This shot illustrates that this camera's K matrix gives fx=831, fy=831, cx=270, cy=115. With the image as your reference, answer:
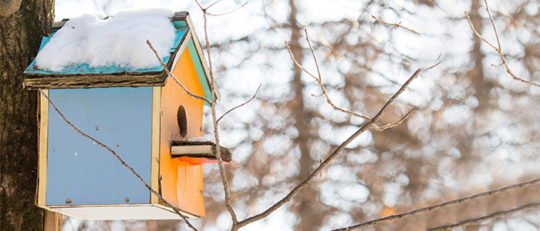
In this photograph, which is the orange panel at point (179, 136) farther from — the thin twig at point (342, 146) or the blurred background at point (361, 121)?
the blurred background at point (361, 121)

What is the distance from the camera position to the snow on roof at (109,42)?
2.95 meters

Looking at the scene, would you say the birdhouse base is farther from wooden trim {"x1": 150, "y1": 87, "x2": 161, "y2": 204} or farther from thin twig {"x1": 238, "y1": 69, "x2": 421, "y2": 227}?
thin twig {"x1": 238, "y1": 69, "x2": 421, "y2": 227}

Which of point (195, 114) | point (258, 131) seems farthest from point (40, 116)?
point (258, 131)

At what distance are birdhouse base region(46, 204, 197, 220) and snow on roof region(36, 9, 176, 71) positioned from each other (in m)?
0.49

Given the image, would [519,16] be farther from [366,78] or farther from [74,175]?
[74,175]

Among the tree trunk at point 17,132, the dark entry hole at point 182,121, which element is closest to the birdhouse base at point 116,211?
the tree trunk at point 17,132

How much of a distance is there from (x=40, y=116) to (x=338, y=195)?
266 inches

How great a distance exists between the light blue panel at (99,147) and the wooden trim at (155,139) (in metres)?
0.01

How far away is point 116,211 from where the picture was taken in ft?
10.2

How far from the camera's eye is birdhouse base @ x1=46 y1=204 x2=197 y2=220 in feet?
9.62

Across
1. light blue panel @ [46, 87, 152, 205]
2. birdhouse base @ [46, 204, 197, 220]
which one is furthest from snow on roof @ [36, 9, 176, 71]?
birdhouse base @ [46, 204, 197, 220]

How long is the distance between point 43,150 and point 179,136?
1.81 feet

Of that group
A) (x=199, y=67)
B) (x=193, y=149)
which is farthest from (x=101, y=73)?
(x=199, y=67)

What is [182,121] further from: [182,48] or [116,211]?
[116,211]
